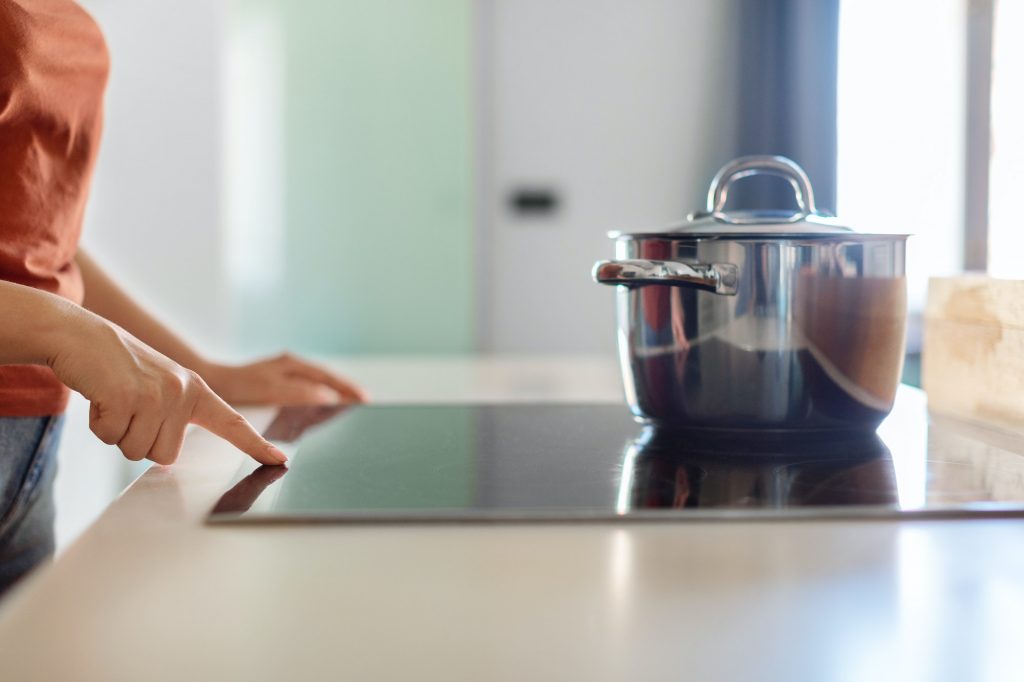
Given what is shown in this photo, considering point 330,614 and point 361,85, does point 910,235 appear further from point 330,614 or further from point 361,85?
point 361,85

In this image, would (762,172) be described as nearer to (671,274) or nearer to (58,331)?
(671,274)

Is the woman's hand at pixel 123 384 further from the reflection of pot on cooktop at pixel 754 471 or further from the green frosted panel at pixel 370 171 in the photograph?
the green frosted panel at pixel 370 171

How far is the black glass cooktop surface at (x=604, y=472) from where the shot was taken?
1.66ft

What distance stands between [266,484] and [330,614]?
0.21 m

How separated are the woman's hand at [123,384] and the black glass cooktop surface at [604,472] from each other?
0.05 metres

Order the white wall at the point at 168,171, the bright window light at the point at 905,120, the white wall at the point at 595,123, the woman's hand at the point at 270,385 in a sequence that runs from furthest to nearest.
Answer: the white wall at the point at 595,123 → the bright window light at the point at 905,120 → the white wall at the point at 168,171 → the woman's hand at the point at 270,385

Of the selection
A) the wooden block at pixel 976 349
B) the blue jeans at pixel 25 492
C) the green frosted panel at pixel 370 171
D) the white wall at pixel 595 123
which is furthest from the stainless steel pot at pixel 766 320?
the white wall at pixel 595 123

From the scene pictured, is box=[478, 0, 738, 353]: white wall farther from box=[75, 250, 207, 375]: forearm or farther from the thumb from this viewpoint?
the thumb

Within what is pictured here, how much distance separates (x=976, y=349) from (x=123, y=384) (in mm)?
636

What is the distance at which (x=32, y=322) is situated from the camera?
0.58 m

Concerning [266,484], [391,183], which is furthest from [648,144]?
[266,484]

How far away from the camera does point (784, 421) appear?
661 mm

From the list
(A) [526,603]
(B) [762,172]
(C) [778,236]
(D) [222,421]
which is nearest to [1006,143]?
(B) [762,172]

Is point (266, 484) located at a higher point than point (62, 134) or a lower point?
lower
